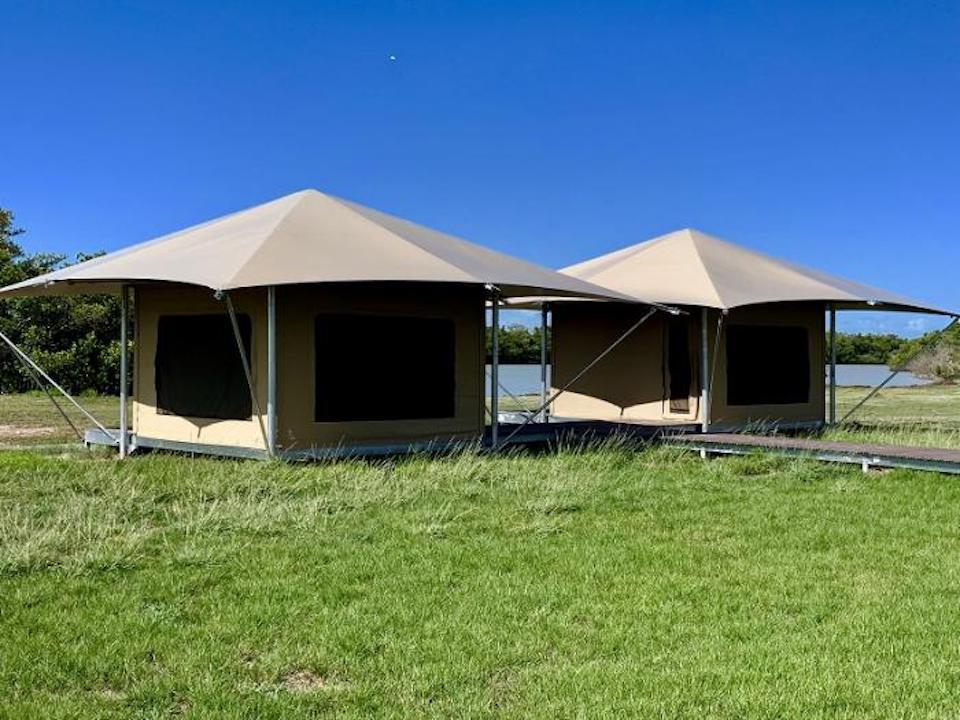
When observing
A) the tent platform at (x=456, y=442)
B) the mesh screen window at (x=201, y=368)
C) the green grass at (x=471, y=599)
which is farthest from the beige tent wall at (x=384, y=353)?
the green grass at (x=471, y=599)

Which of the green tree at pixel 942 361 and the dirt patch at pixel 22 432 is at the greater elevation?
the green tree at pixel 942 361

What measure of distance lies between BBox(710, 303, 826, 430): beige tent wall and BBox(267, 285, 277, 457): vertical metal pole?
20.0ft

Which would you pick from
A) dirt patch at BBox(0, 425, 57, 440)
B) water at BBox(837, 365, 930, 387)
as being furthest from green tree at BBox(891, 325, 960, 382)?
dirt patch at BBox(0, 425, 57, 440)

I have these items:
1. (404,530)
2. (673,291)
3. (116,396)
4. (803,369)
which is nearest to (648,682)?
(404,530)

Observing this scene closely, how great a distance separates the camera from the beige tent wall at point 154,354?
1012 centimetres

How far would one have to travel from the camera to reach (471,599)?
4.72 metres

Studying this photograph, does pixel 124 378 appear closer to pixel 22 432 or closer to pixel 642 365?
pixel 22 432

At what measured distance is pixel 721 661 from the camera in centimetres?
382

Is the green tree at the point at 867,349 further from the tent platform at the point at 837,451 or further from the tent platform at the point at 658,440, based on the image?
the tent platform at the point at 837,451

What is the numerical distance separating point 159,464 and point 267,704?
658 centimetres

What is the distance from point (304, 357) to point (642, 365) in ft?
18.9

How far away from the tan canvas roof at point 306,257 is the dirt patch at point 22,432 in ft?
6.71

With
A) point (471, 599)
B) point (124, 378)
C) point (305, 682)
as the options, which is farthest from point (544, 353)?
point (305, 682)

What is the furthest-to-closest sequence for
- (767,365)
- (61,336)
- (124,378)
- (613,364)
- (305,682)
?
(61,336), (613,364), (767,365), (124,378), (305,682)
